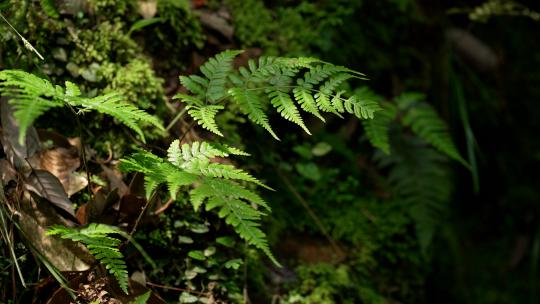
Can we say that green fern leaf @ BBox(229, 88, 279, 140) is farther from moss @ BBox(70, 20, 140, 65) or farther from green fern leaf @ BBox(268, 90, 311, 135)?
moss @ BBox(70, 20, 140, 65)

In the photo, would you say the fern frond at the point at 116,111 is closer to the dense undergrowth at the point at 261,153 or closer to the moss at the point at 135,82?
the dense undergrowth at the point at 261,153

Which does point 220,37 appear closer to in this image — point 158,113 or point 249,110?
point 158,113

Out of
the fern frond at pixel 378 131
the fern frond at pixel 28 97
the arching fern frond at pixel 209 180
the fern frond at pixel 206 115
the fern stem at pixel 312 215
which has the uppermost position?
the fern frond at pixel 28 97

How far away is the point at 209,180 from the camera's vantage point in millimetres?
1696

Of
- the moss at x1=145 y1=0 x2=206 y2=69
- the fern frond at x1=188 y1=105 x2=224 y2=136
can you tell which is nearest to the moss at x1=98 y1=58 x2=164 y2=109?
the moss at x1=145 y1=0 x2=206 y2=69

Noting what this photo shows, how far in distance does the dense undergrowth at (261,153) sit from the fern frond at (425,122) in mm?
15

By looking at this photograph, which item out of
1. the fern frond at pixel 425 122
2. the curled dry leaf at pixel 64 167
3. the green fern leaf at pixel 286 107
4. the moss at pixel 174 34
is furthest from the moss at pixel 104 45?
the fern frond at pixel 425 122

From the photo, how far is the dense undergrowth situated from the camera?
6.27 feet

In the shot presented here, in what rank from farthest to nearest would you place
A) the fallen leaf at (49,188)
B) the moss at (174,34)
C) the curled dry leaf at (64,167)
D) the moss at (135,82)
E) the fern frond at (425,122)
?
the fern frond at (425,122) → the moss at (174,34) → the moss at (135,82) → the curled dry leaf at (64,167) → the fallen leaf at (49,188)

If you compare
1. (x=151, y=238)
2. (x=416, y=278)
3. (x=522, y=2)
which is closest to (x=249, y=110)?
(x=151, y=238)

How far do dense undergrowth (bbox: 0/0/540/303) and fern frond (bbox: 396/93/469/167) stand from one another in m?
0.01

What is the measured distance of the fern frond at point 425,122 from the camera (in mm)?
3225

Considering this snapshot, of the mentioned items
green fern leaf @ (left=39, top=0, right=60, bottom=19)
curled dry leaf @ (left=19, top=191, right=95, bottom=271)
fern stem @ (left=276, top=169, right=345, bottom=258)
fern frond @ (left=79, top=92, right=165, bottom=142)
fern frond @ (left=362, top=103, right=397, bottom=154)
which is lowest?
fern stem @ (left=276, top=169, right=345, bottom=258)

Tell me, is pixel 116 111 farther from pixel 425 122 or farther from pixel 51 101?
pixel 425 122
